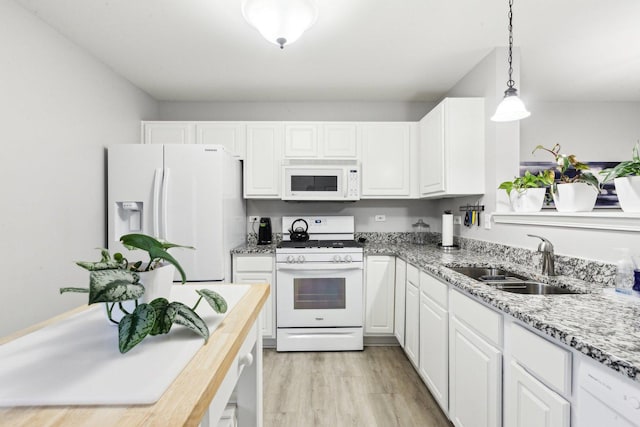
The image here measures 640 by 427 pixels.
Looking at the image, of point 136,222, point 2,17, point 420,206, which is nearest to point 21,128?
point 2,17

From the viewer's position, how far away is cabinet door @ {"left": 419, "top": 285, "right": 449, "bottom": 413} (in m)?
1.81

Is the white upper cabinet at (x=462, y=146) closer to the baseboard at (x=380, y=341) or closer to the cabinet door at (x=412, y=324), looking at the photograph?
the cabinet door at (x=412, y=324)

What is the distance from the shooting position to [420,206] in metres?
3.56

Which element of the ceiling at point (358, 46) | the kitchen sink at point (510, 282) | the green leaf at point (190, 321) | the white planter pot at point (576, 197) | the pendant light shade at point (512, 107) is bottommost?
the kitchen sink at point (510, 282)

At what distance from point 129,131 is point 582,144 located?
16.3 feet

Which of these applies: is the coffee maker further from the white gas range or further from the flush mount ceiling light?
the flush mount ceiling light

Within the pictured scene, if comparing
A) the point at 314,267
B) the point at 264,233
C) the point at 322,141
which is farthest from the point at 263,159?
the point at 314,267

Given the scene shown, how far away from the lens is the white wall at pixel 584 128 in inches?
142

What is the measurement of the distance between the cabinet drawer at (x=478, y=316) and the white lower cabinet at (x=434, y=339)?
0.46ft

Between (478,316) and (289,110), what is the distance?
286 cm

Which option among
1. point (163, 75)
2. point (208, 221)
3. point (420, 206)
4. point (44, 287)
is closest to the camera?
point (44, 287)

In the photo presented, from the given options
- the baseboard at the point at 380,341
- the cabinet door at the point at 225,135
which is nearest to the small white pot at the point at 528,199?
the baseboard at the point at 380,341

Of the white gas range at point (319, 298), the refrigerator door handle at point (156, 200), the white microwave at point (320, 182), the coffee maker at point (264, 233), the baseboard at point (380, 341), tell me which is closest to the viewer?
the refrigerator door handle at point (156, 200)

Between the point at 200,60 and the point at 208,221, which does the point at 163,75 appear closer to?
the point at 200,60
